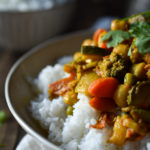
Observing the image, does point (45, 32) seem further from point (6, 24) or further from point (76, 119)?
point (76, 119)

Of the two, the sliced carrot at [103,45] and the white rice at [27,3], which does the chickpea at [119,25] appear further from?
the white rice at [27,3]

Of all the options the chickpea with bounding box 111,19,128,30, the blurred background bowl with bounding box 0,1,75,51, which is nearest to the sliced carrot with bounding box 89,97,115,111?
the chickpea with bounding box 111,19,128,30

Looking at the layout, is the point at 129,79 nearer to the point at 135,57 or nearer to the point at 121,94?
the point at 121,94

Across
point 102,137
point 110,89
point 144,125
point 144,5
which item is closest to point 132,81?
point 110,89

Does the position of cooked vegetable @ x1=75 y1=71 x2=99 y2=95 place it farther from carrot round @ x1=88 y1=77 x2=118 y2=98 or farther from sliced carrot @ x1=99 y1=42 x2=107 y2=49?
sliced carrot @ x1=99 y1=42 x2=107 y2=49

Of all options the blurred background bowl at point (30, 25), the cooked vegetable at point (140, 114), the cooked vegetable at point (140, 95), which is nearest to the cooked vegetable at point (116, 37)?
the cooked vegetable at point (140, 95)
